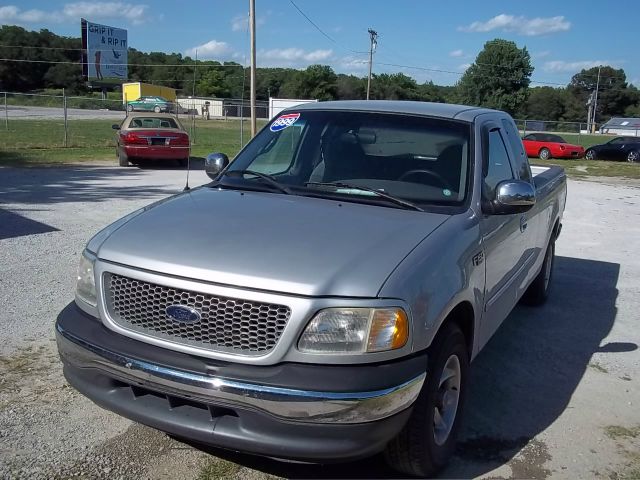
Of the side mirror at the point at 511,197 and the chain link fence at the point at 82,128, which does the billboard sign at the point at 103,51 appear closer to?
the chain link fence at the point at 82,128

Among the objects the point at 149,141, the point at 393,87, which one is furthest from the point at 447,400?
the point at 393,87

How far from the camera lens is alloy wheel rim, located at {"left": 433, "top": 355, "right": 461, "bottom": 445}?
129 inches

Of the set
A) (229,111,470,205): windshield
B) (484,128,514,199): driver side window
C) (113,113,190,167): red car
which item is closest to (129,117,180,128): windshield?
(113,113,190,167): red car

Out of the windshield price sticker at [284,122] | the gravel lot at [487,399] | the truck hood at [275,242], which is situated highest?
the windshield price sticker at [284,122]

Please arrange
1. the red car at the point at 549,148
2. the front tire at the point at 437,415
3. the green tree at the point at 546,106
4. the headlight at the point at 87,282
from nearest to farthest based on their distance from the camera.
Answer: the front tire at the point at 437,415, the headlight at the point at 87,282, the red car at the point at 549,148, the green tree at the point at 546,106

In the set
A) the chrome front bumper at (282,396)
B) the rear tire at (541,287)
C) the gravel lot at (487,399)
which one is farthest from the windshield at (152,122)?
the chrome front bumper at (282,396)

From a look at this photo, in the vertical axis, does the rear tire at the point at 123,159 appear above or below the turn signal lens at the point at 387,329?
below

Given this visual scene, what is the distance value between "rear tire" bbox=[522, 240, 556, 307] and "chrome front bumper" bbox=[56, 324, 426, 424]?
12.7 feet

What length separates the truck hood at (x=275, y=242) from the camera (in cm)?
277

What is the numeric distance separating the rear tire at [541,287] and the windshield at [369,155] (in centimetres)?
261

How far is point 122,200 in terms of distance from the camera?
1173 cm

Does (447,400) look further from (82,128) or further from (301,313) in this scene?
(82,128)

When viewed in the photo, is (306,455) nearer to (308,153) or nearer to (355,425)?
(355,425)

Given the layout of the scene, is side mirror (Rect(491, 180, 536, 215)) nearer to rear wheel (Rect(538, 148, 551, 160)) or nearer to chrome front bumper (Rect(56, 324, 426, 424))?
chrome front bumper (Rect(56, 324, 426, 424))
